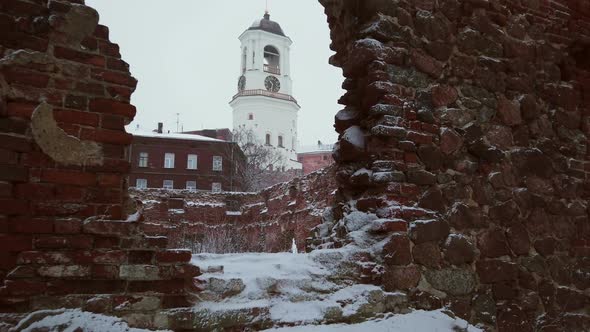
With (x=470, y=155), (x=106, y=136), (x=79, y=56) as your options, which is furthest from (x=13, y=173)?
(x=470, y=155)

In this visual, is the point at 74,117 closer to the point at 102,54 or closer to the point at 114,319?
the point at 102,54

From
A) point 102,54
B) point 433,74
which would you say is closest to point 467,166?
point 433,74

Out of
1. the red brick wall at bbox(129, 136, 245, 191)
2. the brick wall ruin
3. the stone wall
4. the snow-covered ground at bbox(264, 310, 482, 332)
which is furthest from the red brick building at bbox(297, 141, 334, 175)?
the snow-covered ground at bbox(264, 310, 482, 332)

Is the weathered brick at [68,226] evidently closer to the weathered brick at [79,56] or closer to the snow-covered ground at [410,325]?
the weathered brick at [79,56]

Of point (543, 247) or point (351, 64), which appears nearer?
point (351, 64)

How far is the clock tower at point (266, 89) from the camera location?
4788 centimetres

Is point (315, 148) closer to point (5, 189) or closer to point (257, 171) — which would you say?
point (257, 171)

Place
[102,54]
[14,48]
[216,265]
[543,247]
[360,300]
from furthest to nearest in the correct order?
[543,247] → [360,300] → [216,265] → [102,54] → [14,48]

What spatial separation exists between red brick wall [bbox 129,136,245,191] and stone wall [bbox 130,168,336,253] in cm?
1466

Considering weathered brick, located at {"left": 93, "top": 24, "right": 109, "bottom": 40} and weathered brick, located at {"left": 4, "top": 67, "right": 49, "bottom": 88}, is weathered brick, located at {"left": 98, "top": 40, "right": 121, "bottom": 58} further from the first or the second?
weathered brick, located at {"left": 4, "top": 67, "right": 49, "bottom": 88}

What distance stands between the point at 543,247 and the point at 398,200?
149 cm

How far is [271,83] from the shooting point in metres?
48.7

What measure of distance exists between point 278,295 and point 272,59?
4954 centimetres

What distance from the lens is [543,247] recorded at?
388 cm
